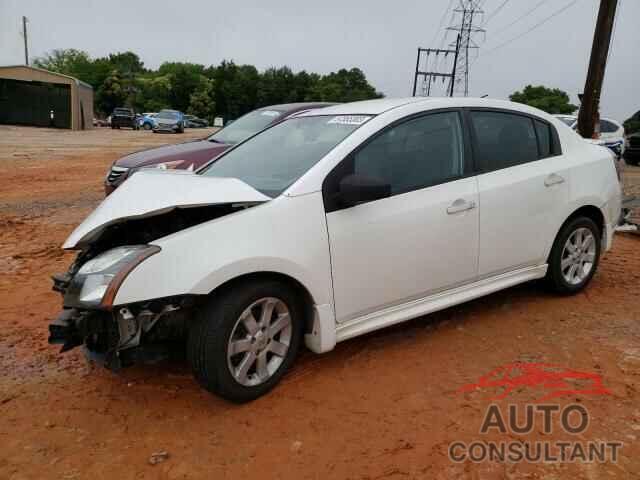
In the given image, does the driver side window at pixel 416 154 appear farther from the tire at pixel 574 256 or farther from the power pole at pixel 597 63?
the power pole at pixel 597 63

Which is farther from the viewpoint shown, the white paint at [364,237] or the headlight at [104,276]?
the white paint at [364,237]

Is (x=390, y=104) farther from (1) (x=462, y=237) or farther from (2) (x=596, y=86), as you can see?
(2) (x=596, y=86)

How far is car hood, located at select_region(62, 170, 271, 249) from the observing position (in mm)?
2840

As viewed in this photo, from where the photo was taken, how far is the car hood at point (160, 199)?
9.32ft

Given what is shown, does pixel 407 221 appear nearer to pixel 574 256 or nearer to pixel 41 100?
pixel 574 256

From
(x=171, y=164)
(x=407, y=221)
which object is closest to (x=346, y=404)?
(x=407, y=221)

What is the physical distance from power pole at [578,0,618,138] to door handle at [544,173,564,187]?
7653 mm

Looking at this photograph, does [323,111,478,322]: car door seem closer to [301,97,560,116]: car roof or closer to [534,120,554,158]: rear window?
[301,97,560,116]: car roof

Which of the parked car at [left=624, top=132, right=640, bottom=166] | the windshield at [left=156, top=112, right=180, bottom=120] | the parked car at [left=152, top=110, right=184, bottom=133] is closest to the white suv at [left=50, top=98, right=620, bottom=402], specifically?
the parked car at [left=624, top=132, right=640, bottom=166]

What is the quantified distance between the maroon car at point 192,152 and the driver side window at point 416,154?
388cm

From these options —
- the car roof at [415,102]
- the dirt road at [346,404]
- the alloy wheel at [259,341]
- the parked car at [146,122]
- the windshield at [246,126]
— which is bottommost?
the dirt road at [346,404]

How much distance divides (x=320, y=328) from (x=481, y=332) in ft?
4.66

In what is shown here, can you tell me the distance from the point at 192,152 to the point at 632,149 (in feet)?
54.6

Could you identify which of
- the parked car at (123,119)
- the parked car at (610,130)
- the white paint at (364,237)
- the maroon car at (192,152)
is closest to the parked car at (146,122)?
the parked car at (123,119)
